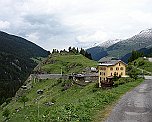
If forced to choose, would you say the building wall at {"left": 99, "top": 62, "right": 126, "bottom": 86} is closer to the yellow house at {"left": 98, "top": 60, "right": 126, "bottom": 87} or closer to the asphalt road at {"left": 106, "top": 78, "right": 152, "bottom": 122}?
the yellow house at {"left": 98, "top": 60, "right": 126, "bottom": 87}

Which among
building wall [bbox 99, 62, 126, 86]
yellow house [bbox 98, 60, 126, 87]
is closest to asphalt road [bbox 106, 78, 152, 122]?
building wall [bbox 99, 62, 126, 86]

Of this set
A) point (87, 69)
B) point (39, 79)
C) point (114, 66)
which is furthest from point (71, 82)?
point (39, 79)

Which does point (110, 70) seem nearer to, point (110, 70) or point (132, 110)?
point (110, 70)

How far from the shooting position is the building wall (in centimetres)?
8094

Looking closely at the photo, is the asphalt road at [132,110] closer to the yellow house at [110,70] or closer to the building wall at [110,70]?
the building wall at [110,70]

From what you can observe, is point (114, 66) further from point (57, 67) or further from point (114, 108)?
point (57, 67)

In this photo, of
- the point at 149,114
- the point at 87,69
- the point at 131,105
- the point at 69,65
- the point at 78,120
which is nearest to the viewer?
the point at 78,120

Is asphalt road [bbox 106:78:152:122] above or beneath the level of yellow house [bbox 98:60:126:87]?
beneath

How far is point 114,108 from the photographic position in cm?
3231

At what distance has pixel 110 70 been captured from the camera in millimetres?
82250

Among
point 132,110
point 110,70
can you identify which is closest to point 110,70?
point 110,70

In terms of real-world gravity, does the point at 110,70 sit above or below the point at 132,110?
above

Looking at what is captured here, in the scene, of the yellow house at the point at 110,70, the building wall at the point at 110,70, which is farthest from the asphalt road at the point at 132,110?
the yellow house at the point at 110,70

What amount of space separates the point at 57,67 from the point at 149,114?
126604mm
